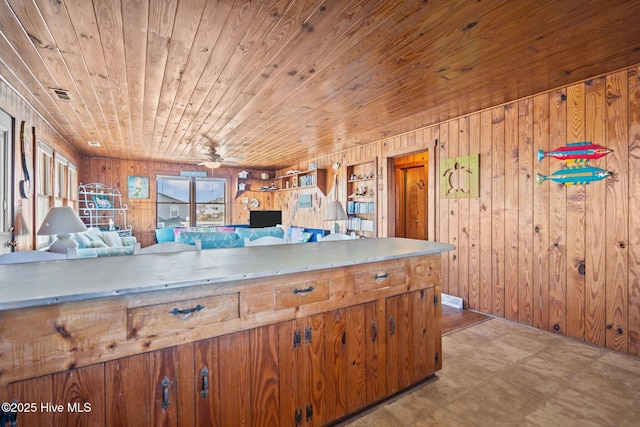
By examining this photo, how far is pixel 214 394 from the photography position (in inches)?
48.8

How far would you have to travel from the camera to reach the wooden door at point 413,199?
555 cm

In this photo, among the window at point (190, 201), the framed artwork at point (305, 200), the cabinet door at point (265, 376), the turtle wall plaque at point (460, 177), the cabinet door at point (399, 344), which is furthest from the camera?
the window at point (190, 201)

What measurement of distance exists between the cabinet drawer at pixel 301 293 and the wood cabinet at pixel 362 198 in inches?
137

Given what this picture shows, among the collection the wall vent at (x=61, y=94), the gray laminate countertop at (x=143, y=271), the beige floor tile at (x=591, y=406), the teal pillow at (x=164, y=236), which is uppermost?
the wall vent at (x=61, y=94)

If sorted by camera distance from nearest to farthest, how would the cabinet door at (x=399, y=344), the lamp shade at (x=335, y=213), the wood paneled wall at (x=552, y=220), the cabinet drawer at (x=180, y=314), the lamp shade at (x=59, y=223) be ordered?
1. the cabinet drawer at (x=180, y=314)
2. the cabinet door at (x=399, y=344)
3. the wood paneled wall at (x=552, y=220)
4. the lamp shade at (x=59, y=223)
5. the lamp shade at (x=335, y=213)

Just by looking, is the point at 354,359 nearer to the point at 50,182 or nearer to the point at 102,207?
the point at 50,182

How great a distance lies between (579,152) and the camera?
104 inches

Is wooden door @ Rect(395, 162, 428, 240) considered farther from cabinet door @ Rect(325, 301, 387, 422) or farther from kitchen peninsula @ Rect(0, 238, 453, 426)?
cabinet door @ Rect(325, 301, 387, 422)

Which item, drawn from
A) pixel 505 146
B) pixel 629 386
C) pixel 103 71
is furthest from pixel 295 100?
pixel 629 386

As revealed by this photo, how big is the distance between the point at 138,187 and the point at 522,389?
7.58 m

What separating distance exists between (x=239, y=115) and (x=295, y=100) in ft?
2.71

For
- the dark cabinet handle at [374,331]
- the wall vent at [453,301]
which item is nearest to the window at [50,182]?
the dark cabinet handle at [374,331]

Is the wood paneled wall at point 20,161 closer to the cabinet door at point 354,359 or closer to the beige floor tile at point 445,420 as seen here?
the cabinet door at point 354,359

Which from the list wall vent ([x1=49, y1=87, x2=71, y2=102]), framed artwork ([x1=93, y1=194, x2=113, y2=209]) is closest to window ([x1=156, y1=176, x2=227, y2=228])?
framed artwork ([x1=93, y1=194, x2=113, y2=209])
